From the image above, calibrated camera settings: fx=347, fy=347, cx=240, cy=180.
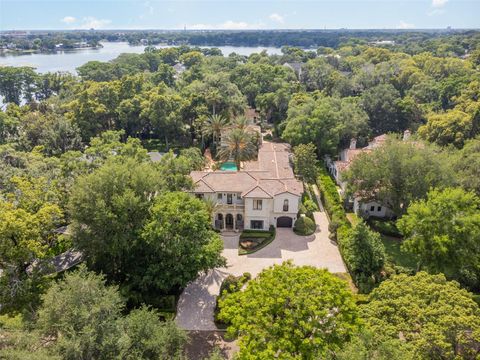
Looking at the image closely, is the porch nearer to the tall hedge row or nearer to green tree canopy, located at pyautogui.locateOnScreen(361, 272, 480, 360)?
the tall hedge row

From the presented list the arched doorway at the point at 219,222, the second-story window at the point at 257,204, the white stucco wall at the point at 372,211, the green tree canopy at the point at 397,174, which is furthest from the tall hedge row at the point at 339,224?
the arched doorway at the point at 219,222

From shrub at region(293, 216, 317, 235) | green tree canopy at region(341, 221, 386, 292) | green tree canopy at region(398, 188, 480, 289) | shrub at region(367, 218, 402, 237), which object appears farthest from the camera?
shrub at region(367, 218, 402, 237)

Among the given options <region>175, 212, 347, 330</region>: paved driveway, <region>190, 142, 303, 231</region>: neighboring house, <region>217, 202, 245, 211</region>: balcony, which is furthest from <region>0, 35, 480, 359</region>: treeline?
<region>190, 142, 303, 231</region>: neighboring house

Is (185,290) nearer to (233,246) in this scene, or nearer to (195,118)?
(233,246)

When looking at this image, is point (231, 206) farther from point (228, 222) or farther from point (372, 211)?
point (372, 211)

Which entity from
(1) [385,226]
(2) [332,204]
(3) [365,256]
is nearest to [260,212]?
(2) [332,204]

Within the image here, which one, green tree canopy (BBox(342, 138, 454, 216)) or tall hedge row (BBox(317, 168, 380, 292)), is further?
green tree canopy (BBox(342, 138, 454, 216))
